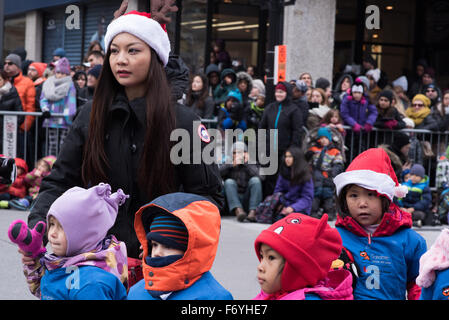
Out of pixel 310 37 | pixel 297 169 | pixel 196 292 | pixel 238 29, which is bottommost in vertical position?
pixel 196 292

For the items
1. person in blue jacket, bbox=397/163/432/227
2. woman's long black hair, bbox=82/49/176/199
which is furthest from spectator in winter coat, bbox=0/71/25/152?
woman's long black hair, bbox=82/49/176/199

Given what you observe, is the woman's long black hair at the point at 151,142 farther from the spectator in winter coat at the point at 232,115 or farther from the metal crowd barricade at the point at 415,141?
the metal crowd barricade at the point at 415,141

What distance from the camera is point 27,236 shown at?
118 inches

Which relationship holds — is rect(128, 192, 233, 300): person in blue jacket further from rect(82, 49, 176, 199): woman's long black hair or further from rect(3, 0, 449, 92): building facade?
rect(3, 0, 449, 92): building facade

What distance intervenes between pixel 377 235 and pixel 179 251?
4.70 feet

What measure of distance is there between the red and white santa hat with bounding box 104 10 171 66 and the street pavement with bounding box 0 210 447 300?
2829mm

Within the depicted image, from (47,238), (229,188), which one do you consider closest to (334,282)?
(47,238)

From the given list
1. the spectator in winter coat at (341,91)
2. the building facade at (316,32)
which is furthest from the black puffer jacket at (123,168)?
the building facade at (316,32)

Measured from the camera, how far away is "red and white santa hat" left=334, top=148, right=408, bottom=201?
407 centimetres

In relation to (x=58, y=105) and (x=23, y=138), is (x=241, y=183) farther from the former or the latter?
(x=23, y=138)

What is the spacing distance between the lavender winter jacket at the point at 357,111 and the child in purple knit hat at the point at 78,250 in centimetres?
865

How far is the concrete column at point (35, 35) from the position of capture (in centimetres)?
2245

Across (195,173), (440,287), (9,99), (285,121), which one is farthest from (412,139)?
(195,173)
